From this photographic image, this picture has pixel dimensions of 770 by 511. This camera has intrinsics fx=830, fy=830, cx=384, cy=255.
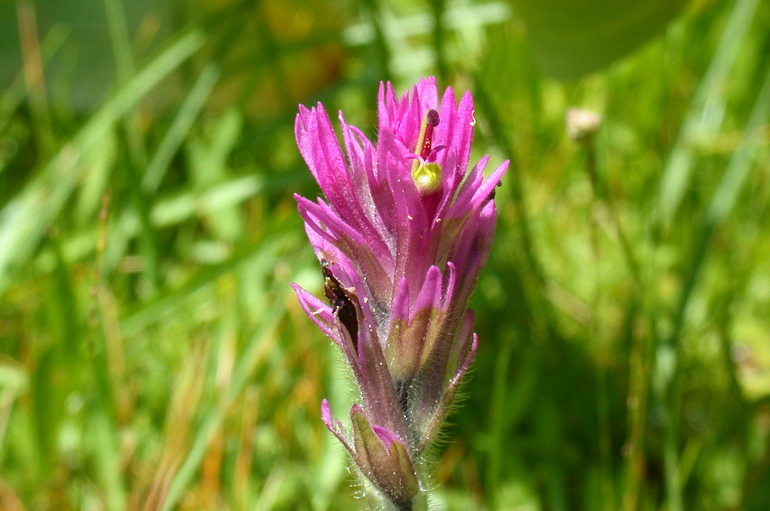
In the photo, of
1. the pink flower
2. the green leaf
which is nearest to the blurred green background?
the green leaf

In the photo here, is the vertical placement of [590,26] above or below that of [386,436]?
above

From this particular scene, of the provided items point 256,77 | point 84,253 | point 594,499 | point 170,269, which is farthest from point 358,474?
point 256,77

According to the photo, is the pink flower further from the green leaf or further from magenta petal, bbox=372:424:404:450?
the green leaf

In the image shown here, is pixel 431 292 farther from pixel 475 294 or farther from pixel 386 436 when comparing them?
pixel 475 294

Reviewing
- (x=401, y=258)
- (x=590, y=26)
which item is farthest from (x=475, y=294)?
(x=401, y=258)

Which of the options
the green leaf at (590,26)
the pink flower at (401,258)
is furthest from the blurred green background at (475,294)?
the pink flower at (401,258)

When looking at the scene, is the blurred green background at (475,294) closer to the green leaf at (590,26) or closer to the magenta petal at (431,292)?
the green leaf at (590,26)

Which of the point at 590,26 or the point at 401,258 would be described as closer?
the point at 401,258
